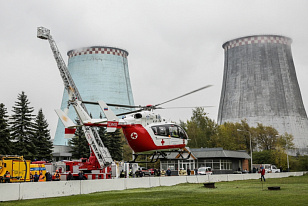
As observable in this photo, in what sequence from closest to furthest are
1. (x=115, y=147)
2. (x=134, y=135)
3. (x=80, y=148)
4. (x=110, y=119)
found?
1. (x=110, y=119)
2. (x=134, y=135)
3. (x=80, y=148)
4. (x=115, y=147)

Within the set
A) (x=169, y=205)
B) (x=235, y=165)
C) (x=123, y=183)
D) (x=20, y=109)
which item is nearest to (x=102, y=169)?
(x=123, y=183)

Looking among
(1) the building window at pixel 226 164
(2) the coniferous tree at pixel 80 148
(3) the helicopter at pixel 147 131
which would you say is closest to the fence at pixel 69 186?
(3) the helicopter at pixel 147 131

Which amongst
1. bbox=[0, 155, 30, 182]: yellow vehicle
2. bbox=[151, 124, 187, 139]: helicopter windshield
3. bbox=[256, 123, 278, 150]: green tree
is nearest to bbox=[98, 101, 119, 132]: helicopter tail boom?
bbox=[151, 124, 187, 139]: helicopter windshield

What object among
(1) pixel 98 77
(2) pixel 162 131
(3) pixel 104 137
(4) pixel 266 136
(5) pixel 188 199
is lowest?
(5) pixel 188 199

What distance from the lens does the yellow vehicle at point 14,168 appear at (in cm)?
2605

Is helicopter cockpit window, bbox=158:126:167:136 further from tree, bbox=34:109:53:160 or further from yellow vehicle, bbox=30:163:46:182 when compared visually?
tree, bbox=34:109:53:160

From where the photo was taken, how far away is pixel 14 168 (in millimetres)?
26594

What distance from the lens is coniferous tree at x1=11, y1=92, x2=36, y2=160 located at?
4453 cm

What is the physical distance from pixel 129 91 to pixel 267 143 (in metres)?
28.0

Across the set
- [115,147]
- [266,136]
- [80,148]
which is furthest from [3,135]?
[266,136]

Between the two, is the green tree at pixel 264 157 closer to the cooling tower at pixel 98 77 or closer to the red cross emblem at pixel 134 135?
the cooling tower at pixel 98 77

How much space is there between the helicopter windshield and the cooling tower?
148 feet

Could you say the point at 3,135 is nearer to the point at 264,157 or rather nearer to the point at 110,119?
the point at 110,119

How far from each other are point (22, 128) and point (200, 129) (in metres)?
41.6
